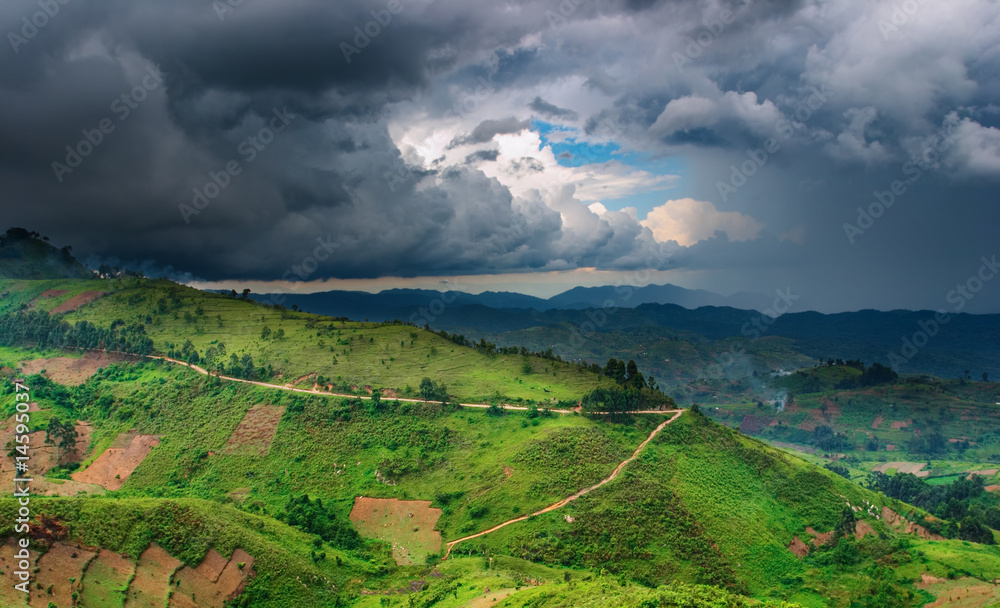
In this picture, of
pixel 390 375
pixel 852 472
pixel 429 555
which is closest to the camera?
pixel 429 555

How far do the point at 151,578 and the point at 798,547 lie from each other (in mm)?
69337

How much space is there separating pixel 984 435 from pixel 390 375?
667 ft

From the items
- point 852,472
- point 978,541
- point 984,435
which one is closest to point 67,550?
point 978,541

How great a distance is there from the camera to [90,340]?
104875mm

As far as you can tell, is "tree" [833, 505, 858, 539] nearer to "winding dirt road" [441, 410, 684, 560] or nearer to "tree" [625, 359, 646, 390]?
"winding dirt road" [441, 410, 684, 560]

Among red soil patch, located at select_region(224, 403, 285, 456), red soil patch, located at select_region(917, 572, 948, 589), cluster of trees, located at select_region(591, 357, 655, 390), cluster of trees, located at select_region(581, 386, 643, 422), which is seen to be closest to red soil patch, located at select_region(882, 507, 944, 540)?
red soil patch, located at select_region(917, 572, 948, 589)

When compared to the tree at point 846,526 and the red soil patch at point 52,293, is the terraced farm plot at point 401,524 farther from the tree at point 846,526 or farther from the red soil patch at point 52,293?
the red soil patch at point 52,293

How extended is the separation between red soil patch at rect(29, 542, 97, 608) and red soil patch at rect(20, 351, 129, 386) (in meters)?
71.9

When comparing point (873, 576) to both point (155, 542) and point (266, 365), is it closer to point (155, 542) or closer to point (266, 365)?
point (155, 542)

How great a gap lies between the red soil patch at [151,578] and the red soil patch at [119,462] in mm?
37158

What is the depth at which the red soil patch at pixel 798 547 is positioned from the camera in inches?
2464

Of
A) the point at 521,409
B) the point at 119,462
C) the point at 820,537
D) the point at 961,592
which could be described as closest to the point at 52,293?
the point at 119,462

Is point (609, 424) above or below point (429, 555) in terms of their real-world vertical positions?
above

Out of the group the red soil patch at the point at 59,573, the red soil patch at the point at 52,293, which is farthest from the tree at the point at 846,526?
the red soil patch at the point at 52,293
